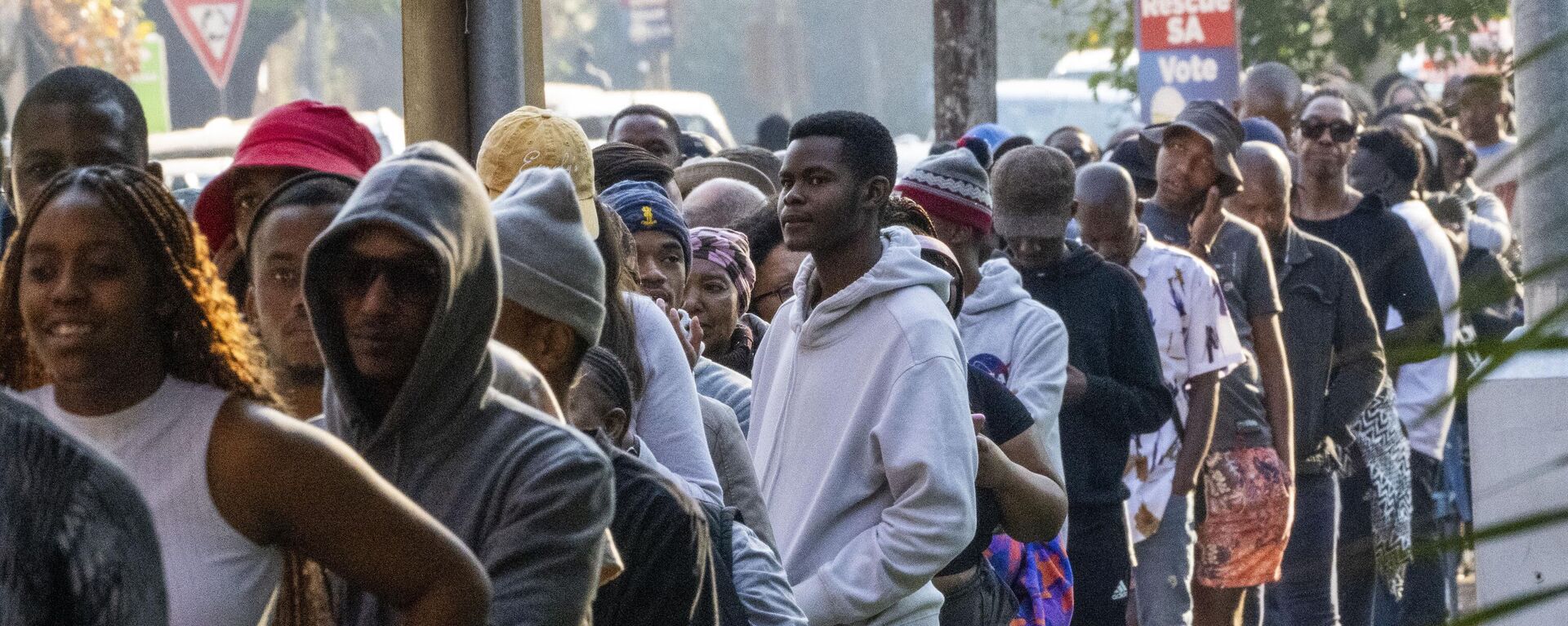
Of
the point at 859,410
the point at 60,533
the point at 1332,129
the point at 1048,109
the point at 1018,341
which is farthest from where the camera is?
the point at 1048,109

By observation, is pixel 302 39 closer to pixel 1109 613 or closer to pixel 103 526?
pixel 1109 613

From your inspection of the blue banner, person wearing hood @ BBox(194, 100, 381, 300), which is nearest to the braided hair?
person wearing hood @ BBox(194, 100, 381, 300)

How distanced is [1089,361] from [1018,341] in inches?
28.9

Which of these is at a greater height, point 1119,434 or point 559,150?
point 559,150

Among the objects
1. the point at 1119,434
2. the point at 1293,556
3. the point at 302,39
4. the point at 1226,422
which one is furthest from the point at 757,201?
the point at 302,39

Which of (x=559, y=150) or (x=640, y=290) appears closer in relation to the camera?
(x=559, y=150)

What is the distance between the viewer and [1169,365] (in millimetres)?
7363

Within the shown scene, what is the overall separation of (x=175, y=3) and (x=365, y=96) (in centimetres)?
3957

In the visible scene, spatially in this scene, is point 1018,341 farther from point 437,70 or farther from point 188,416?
point 188,416

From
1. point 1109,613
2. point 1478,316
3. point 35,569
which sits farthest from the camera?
point 1478,316

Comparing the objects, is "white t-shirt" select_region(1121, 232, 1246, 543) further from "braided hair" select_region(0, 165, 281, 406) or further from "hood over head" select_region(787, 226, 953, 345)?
"braided hair" select_region(0, 165, 281, 406)

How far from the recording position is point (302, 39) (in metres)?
42.8

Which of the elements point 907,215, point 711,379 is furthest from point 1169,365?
point 711,379

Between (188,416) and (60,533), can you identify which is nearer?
(60,533)
